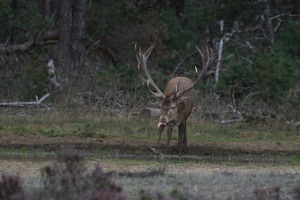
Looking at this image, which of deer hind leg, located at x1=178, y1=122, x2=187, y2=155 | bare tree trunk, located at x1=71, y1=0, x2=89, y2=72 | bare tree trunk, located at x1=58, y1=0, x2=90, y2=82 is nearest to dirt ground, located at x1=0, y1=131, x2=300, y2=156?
deer hind leg, located at x1=178, y1=122, x2=187, y2=155

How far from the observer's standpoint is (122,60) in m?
33.6

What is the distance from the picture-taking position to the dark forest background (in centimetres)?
2653

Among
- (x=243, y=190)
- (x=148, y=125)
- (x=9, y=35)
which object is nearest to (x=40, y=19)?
(x=9, y=35)

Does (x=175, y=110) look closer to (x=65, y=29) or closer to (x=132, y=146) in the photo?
(x=132, y=146)

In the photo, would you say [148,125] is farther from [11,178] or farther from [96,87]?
[11,178]

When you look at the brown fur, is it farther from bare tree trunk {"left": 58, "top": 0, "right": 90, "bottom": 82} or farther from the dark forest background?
bare tree trunk {"left": 58, "top": 0, "right": 90, "bottom": 82}

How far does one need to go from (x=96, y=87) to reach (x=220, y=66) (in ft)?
14.9

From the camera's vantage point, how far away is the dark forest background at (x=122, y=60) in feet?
87.0

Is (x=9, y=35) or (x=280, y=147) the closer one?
(x=280, y=147)

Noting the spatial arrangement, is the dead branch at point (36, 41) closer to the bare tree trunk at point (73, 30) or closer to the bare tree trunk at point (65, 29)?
the bare tree trunk at point (65, 29)

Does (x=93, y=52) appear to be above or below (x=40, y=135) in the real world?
above

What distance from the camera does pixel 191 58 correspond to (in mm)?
33469

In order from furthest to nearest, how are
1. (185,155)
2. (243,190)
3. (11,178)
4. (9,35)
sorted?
1. (9,35)
2. (185,155)
3. (243,190)
4. (11,178)

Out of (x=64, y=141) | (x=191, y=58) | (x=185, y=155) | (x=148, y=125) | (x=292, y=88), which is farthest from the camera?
(x=191, y=58)
